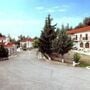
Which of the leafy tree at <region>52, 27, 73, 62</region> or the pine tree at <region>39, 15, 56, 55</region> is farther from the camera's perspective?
the pine tree at <region>39, 15, 56, 55</region>

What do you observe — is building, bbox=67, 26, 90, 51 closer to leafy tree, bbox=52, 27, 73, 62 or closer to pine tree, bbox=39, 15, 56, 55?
pine tree, bbox=39, 15, 56, 55

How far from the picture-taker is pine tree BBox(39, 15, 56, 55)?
178 feet

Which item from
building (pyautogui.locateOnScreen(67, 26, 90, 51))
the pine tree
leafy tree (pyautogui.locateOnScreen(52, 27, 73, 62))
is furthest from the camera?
building (pyautogui.locateOnScreen(67, 26, 90, 51))

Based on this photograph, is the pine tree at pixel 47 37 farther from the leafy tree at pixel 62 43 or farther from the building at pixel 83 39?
the building at pixel 83 39

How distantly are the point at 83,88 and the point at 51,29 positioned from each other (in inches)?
1390

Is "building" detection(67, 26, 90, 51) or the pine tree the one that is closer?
the pine tree

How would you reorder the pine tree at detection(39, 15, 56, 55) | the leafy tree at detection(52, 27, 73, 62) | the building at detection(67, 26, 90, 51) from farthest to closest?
1. the building at detection(67, 26, 90, 51)
2. the pine tree at detection(39, 15, 56, 55)
3. the leafy tree at detection(52, 27, 73, 62)

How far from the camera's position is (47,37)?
54.6 metres

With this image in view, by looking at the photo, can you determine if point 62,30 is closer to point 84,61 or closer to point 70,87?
point 84,61

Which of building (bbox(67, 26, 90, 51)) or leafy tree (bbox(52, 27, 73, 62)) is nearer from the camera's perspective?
leafy tree (bbox(52, 27, 73, 62))

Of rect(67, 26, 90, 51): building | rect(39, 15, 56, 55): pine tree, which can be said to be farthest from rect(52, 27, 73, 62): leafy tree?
rect(67, 26, 90, 51): building

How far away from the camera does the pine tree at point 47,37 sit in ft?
178

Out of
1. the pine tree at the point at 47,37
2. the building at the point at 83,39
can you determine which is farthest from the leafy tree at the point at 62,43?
the building at the point at 83,39

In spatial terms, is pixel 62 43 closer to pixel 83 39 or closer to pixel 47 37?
pixel 47 37
